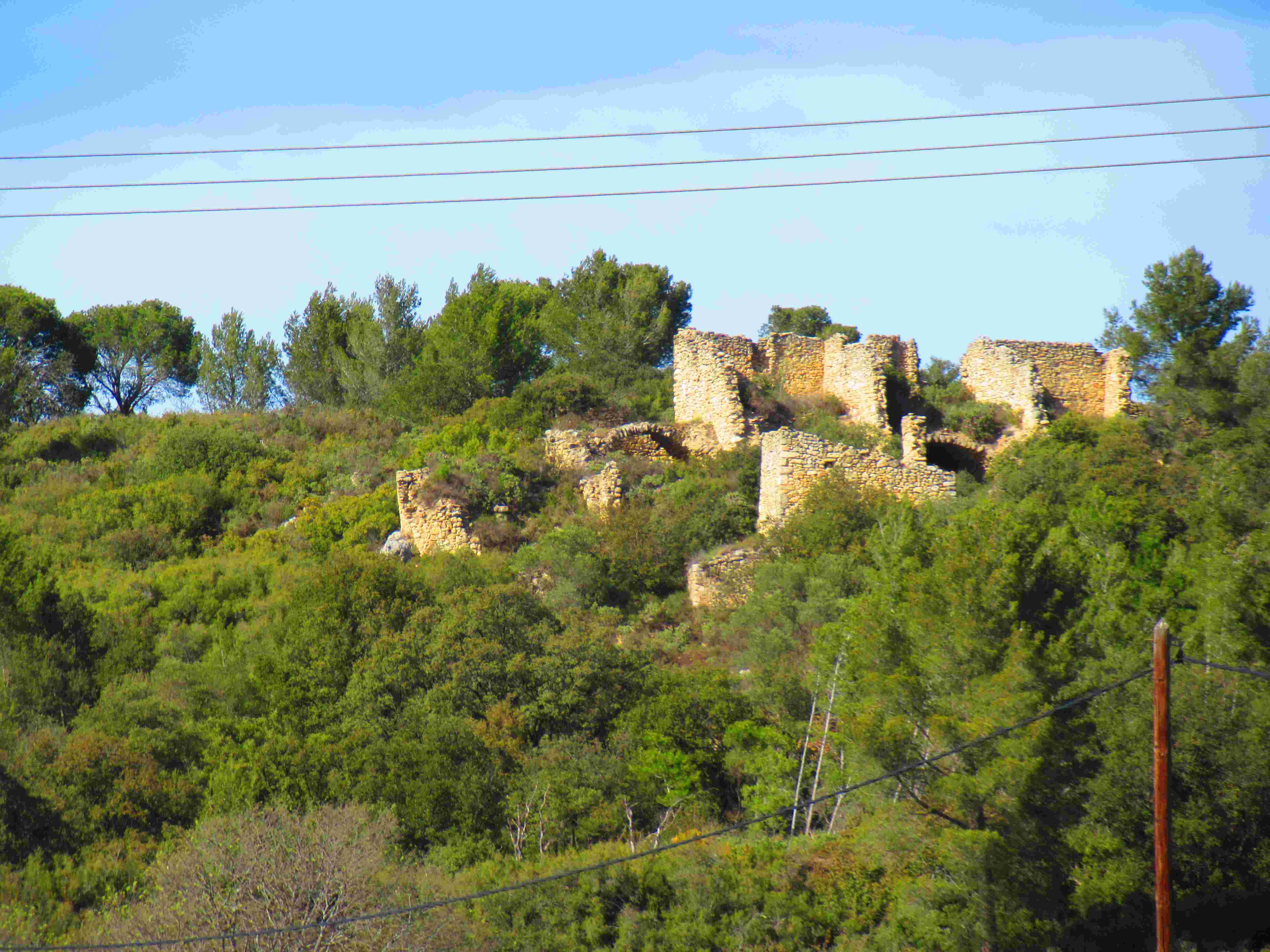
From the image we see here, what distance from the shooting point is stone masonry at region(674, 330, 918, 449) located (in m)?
27.4

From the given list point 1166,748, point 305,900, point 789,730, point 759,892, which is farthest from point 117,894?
point 1166,748

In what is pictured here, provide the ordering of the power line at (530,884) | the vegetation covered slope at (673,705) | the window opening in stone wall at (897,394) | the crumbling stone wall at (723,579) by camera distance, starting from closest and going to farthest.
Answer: the power line at (530,884) → the vegetation covered slope at (673,705) → the crumbling stone wall at (723,579) → the window opening in stone wall at (897,394)

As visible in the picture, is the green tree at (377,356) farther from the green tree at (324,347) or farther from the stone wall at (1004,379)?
the stone wall at (1004,379)

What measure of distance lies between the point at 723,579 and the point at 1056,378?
9.63 metres

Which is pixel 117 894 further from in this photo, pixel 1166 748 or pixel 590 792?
pixel 1166 748

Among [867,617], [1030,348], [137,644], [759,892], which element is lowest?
[759,892]

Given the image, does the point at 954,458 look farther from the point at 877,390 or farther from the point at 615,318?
the point at 615,318

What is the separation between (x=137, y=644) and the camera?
22.9 meters

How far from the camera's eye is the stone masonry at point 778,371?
89.9 feet

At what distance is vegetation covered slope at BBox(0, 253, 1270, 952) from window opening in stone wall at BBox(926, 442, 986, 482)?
2.03 metres

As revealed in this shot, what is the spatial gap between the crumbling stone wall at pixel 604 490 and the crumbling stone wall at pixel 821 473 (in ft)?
9.57

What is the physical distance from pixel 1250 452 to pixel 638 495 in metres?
11.0

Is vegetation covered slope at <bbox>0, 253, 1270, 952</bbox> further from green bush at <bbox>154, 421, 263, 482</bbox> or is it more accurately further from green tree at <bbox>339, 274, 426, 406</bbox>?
green tree at <bbox>339, 274, 426, 406</bbox>

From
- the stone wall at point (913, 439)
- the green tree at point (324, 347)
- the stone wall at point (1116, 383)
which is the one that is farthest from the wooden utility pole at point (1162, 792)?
the green tree at point (324, 347)
